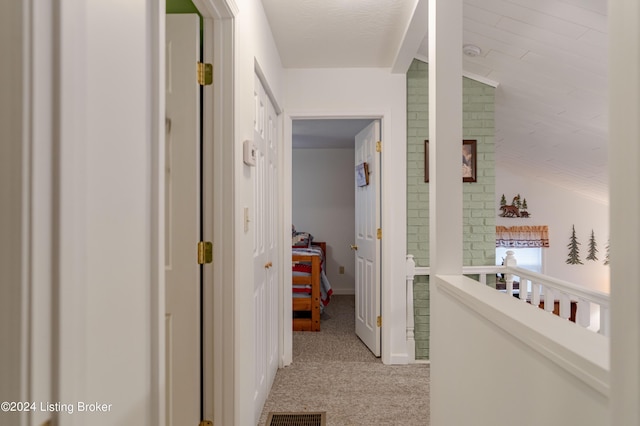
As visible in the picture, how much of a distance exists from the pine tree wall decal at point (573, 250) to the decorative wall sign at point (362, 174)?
516cm

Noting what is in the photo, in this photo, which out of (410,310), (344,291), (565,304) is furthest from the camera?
(344,291)

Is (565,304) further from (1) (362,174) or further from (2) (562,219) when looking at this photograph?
(2) (562,219)

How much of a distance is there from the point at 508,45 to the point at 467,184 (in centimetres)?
108

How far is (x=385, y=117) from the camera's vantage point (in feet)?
10.9

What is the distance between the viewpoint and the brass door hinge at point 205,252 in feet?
5.55

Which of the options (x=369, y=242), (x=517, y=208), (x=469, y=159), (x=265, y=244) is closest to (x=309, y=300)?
(x=369, y=242)

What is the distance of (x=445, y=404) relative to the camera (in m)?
1.62

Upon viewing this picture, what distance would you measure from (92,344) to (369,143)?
3219 mm

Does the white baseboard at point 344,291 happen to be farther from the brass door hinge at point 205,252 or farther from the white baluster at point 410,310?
the brass door hinge at point 205,252

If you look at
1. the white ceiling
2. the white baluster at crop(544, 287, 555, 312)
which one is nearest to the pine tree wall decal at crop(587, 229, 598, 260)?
the white ceiling

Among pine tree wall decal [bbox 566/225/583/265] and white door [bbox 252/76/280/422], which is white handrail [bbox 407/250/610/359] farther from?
pine tree wall decal [bbox 566/225/583/265]

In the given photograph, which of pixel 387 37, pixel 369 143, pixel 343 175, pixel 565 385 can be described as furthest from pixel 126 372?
pixel 343 175

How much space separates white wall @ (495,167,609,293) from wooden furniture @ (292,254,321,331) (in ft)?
14.5

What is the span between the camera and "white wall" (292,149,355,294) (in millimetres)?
6664
